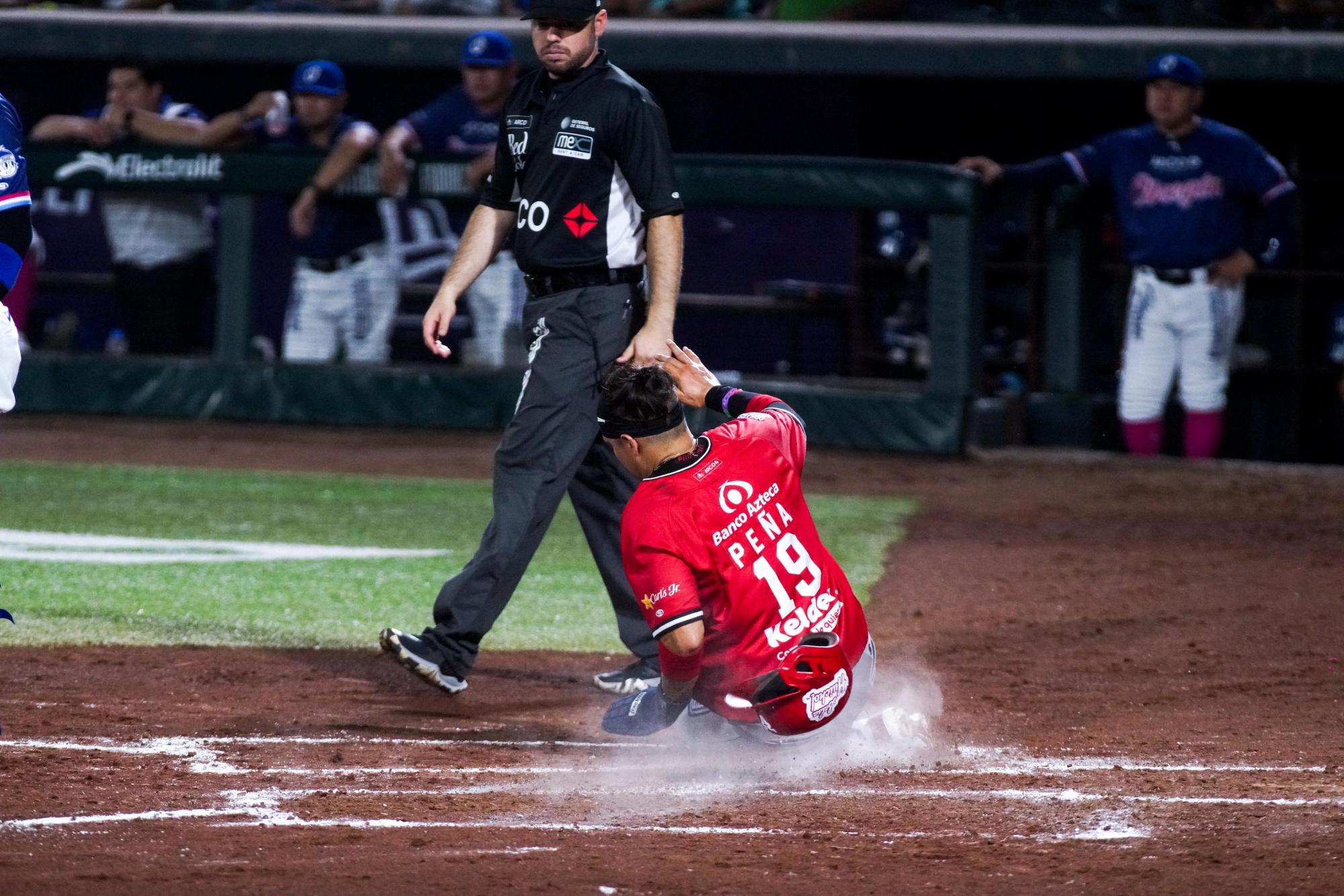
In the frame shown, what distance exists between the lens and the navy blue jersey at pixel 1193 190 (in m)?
9.19

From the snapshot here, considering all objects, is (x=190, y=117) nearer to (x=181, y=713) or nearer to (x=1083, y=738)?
(x=181, y=713)

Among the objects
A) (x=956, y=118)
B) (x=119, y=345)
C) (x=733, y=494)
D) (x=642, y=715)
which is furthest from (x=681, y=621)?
(x=956, y=118)

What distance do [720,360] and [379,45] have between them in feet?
9.78

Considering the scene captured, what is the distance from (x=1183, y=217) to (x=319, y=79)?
15.3 feet

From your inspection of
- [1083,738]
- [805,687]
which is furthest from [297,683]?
[1083,738]

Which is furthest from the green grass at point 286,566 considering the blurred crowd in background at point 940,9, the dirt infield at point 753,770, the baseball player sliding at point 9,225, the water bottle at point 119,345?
the blurred crowd in background at point 940,9

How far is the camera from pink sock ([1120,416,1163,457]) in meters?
9.74

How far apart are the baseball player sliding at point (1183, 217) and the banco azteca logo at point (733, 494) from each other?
583 centimetres

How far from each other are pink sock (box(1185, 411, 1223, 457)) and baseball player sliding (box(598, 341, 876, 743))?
19.2ft

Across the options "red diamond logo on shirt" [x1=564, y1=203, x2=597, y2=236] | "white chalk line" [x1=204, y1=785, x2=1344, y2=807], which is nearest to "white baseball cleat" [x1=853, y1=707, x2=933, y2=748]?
"white chalk line" [x1=204, y1=785, x2=1344, y2=807]

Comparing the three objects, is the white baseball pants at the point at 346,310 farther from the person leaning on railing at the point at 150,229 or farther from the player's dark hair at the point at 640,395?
the player's dark hair at the point at 640,395

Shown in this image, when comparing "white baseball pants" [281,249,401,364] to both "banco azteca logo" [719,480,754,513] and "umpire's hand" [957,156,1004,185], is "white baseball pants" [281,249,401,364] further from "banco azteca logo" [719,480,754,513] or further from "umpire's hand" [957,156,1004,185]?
"banco azteca logo" [719,480,754,513]

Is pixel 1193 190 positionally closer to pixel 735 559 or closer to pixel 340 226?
pixel 340 226

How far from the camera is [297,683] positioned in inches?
201
